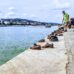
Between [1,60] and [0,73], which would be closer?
[0,73]

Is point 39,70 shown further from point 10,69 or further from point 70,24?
point 70,24

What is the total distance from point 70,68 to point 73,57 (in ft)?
7.20

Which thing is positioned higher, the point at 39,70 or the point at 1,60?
the point at 39,70

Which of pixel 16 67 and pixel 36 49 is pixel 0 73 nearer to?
pixel 16 67

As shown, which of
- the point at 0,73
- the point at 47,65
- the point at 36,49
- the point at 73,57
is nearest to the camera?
the point at 0,73

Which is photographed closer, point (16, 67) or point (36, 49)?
point (16, 67)

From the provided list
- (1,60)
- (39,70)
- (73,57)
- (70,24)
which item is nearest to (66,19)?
(70,24)

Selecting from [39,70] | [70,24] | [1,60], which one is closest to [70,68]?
[39,70]

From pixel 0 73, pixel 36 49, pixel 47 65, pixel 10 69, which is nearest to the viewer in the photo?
pixel 0 73

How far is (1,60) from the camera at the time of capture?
55.9 feet

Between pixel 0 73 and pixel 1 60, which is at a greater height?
pixel 0 73

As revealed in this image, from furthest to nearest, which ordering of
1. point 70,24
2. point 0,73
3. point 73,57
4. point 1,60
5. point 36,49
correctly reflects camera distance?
1. point 70,24
2. point 1,60
3. point 36,49
4. point 73,57
5. point 0,73

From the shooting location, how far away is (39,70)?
9297mm

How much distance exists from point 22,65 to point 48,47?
5.68 m
